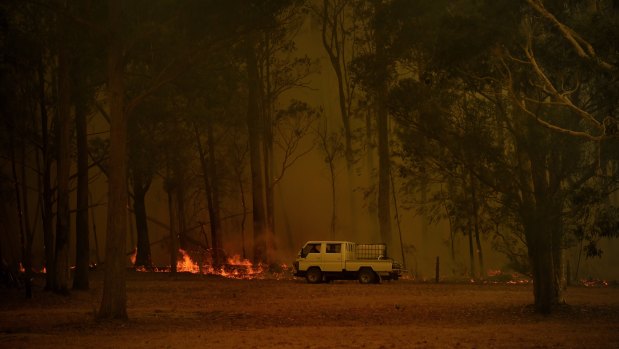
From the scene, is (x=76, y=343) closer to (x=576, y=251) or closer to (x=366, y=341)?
(x=366, y=341)

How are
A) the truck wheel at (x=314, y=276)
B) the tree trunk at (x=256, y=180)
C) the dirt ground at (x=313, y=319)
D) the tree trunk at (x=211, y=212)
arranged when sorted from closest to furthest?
the dirt ground at (x=313, y=319), the truck wheel at (x=314, y=276), the tree trunk at (x=211, y=212), the tree trunk at (x=256, y=180)

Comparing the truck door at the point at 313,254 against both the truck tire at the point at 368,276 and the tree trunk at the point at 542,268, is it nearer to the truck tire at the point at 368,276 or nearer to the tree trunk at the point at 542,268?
the truck tire at the point at 368,276

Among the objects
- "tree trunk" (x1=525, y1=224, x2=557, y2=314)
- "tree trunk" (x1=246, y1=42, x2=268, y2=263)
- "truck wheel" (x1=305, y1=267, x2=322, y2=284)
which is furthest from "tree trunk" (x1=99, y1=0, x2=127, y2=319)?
"tree trunk" (x1=246, y1=42, x2=268, y2=263)

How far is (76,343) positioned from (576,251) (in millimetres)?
31825

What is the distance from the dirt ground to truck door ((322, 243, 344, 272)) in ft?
10.4

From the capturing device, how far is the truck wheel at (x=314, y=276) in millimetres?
29984

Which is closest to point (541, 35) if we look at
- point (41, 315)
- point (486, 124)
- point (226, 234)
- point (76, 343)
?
point (486, 124)

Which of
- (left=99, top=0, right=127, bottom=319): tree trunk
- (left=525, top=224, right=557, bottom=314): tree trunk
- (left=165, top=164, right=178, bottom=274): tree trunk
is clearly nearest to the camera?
(left=99, top=0, right=127, bottom=319): tree trunk

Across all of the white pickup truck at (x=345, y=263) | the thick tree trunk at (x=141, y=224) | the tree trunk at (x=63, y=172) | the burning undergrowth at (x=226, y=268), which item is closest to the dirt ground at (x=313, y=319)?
the tree trunk at (x=63, y=172)

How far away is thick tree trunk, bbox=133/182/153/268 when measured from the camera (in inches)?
1457

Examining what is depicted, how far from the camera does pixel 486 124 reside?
1939 cm

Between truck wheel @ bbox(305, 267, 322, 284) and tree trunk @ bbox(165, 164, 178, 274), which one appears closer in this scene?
truck wheel @ bbox(305, 267, 322, 284)

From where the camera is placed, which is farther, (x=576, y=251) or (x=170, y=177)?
(x=576, y=251)

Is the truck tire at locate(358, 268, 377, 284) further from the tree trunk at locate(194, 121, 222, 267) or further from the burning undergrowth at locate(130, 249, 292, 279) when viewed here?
the tree trunk at locate(194, 121, 222, 267)
